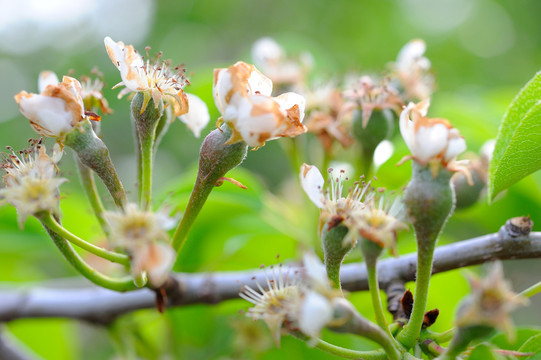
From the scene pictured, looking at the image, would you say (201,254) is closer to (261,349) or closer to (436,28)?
(261,349)

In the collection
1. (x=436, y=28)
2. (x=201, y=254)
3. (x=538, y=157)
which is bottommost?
(x=538, y=157)

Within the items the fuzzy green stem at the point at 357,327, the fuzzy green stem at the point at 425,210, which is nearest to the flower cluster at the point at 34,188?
the fuzzy green stem at the point at 357,327

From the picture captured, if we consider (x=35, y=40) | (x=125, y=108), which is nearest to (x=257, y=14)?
(x=125, y=108)

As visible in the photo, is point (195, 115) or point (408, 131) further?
point (195, 115)

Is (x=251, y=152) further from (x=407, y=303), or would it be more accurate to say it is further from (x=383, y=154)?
(x=407, y=303)

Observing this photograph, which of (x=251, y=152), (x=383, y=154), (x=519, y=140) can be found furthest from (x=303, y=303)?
(x=251, y=152)

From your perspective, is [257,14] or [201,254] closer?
[201,254]
